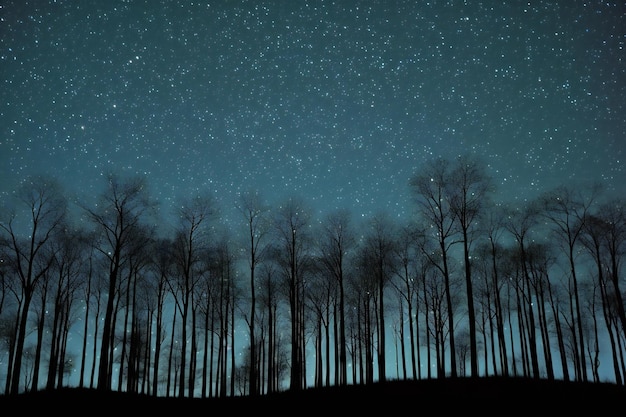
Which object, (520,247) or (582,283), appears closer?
(520,247)

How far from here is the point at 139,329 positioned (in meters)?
33.9

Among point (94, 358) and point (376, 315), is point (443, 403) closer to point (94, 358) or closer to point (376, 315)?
point (376, 315)

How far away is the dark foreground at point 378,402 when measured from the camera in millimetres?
15492

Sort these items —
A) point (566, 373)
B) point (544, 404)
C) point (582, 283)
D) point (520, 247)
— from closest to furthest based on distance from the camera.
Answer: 1. point (544, 404)
2. point (566, 373)
3. point (520, 247)
4. point (582, 283)

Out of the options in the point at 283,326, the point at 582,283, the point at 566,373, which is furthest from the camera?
the point at 283,326

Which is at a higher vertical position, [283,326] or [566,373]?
[283,326]

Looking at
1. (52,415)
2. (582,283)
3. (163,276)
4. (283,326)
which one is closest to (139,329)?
(163,276)

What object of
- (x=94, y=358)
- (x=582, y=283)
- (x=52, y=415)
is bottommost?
(x=52, y=415)

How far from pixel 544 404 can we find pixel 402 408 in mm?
5239

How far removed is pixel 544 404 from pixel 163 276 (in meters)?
22.6

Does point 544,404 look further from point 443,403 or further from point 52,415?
point 52,415

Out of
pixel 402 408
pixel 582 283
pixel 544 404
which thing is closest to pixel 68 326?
pixel 402 408

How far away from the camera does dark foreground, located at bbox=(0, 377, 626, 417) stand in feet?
50.8

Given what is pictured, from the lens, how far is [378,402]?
1747cm
